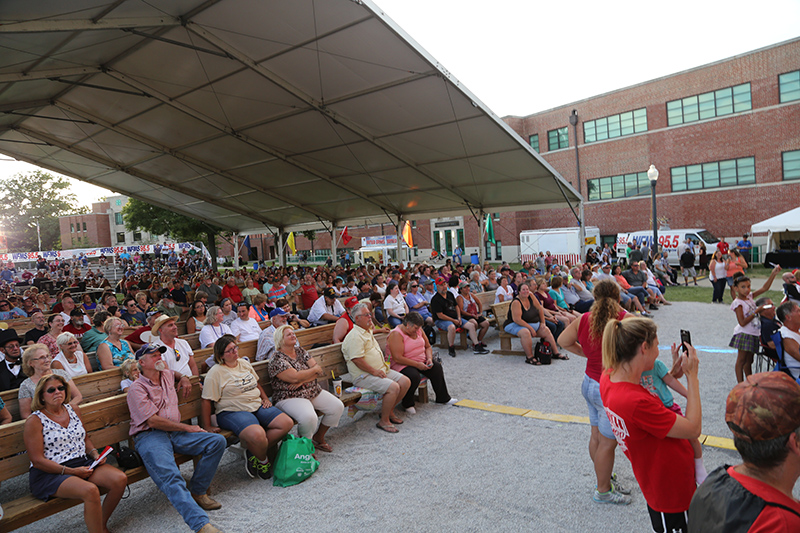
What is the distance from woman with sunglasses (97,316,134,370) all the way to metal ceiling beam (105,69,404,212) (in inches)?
365

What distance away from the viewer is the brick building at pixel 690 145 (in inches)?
981

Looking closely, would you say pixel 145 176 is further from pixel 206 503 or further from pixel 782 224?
pixel 782 224

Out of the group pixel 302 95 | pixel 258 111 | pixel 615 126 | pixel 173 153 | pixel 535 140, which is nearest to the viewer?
pixel 302 95

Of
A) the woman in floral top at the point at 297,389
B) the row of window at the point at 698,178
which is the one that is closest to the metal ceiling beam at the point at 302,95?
the woman in floral top at the point at 297,389

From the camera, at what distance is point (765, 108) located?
25.2 metres

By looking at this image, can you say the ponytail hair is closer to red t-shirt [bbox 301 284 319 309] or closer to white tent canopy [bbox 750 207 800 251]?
red t-shirt [bbox 301 284 319 309]

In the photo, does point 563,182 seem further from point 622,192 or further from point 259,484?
point 622,192

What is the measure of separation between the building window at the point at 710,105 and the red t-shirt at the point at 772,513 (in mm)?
31424

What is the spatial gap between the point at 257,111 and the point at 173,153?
571 centimetres

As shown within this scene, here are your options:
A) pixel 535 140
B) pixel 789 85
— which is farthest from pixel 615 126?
pixel 789 85

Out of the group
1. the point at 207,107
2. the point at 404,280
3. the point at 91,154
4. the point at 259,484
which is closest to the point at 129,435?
the point at 259,484

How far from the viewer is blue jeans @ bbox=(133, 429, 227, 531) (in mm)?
3594

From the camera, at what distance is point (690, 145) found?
91.6 feet

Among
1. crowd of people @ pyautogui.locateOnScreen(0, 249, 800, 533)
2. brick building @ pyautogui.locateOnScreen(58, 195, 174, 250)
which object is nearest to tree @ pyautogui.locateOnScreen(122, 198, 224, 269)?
crowd of people @ pyautogui.locateOnScreen(0, 249, 800, 533)
